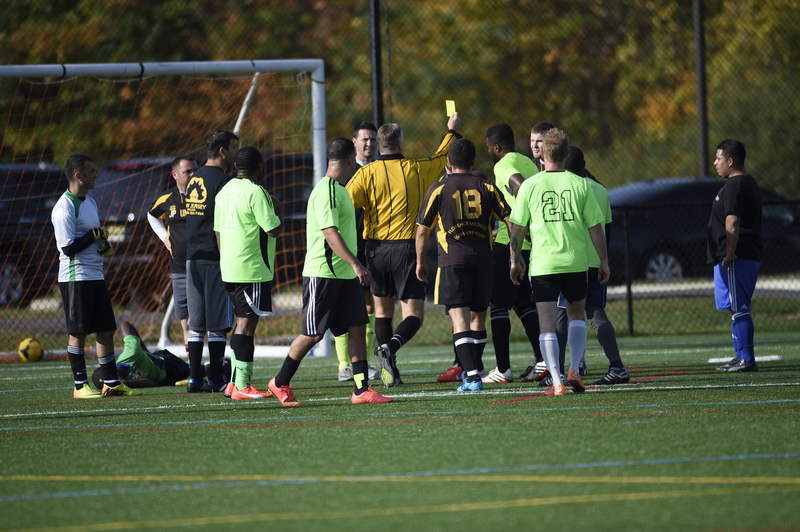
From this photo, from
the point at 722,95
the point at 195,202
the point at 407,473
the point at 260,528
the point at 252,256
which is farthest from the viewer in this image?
the point at 722,95

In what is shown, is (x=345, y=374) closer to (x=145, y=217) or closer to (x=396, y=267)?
(x=396, y=267)

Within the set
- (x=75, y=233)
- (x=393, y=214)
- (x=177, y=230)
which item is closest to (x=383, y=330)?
(x=393, y=214)

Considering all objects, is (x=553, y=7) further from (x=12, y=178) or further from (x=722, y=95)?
(x=12, y=178)

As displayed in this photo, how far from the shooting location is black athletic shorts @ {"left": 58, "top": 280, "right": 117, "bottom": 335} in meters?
8.92

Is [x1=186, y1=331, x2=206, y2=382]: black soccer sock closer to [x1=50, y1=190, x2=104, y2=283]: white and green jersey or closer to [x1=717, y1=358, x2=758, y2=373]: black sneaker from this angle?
[x1=50, y1=190, x2=104, y2=283]: white and green jersey

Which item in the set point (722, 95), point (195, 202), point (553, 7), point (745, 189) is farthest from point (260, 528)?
point (553, 7)

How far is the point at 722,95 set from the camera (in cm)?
2580

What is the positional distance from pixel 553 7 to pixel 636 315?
15528mm

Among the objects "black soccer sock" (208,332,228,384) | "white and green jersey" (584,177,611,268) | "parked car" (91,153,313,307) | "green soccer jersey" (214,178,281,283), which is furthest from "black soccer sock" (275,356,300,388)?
"parked car" (91,153,313,307)

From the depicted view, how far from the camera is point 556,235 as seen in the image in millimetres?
8039

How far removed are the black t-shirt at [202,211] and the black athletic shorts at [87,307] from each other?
0.84 m

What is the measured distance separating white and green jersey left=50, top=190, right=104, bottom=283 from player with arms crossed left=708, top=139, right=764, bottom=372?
533cm

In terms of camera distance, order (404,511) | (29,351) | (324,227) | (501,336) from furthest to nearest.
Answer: (29,351), (501,336), (324,227), (404,511)

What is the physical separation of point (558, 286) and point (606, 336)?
1084 millimetres
